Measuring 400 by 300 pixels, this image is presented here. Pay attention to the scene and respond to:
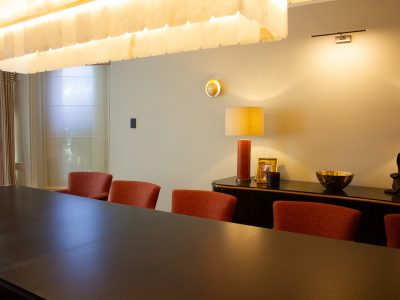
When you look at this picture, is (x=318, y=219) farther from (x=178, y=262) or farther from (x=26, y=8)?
(x=26, y=8)

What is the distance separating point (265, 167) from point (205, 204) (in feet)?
4.24

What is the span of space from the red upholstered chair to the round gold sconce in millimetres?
1349

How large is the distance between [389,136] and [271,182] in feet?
3.39

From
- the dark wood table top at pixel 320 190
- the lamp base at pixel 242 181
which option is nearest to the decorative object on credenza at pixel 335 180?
the dark wood table top at pixel 320 190

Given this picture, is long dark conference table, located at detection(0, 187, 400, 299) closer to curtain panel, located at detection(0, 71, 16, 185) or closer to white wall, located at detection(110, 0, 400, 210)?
white wall, located at detection(110, 0, 400, 210)

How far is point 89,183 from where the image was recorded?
3348 mm

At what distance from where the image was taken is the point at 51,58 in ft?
7.89

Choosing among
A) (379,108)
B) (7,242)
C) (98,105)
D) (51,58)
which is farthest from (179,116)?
(7,242)

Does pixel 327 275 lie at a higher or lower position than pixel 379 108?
lower

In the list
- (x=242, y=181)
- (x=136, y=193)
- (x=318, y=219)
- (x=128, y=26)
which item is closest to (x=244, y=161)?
(x=242, y=181)

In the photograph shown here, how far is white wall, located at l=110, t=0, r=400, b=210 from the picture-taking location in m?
2.89

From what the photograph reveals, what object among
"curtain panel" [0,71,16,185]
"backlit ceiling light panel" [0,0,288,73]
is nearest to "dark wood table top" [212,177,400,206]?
"backlit ceiling light panel" [0,0,288,73]

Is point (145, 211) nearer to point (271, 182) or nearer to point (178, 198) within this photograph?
point (178, 198)

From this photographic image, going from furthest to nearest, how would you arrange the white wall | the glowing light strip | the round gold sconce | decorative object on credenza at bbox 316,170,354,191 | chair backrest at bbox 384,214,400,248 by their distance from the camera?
the round gold sconce < the white wall < decorative object on credenza at bbox 316,170,354,191 < chair backrest at bbox 384,214,400,248 < the glowing light strip
